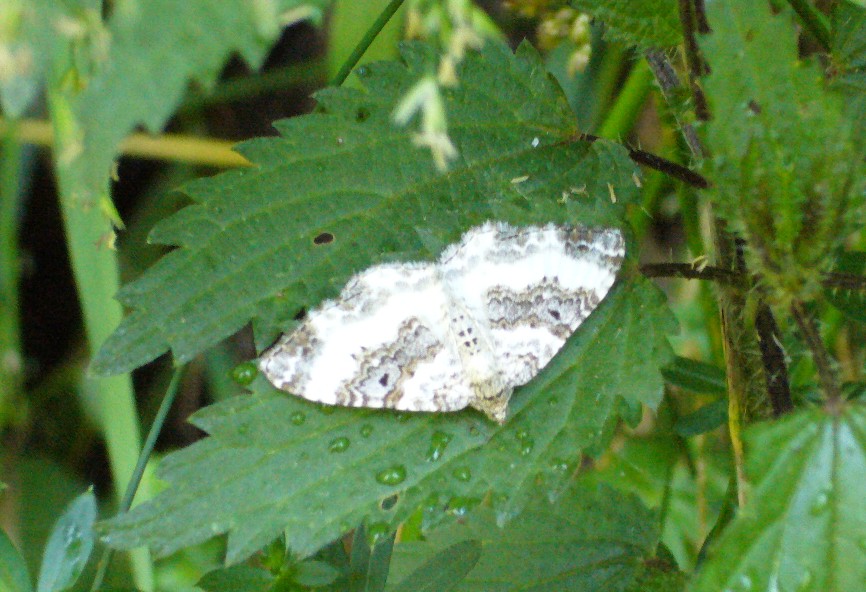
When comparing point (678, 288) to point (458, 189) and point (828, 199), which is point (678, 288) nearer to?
point (458, 189)

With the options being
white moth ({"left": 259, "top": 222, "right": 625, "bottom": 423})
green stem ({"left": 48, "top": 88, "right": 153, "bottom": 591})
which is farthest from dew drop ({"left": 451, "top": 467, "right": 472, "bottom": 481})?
green stem ({"left": 48, "top": 88, "right": 153, "bottom": 591})

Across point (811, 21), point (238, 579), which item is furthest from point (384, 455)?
point (811, 21)

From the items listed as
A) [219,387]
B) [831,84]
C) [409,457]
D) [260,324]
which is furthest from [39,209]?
[831,84]

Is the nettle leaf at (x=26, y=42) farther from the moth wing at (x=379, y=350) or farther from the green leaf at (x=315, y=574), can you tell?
the green leaf at (x=315, y=574)

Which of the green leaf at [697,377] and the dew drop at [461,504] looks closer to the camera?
the dew drop at [461,504]

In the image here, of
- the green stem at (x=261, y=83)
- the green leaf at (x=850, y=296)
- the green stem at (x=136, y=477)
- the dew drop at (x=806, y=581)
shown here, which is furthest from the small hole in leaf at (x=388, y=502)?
the green stem at (x=261, y=83)

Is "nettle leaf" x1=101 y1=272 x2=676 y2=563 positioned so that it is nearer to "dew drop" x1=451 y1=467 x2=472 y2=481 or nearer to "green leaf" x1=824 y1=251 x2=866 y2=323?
"dew drop" x1=451 y1=467 x2=472 y2=481
